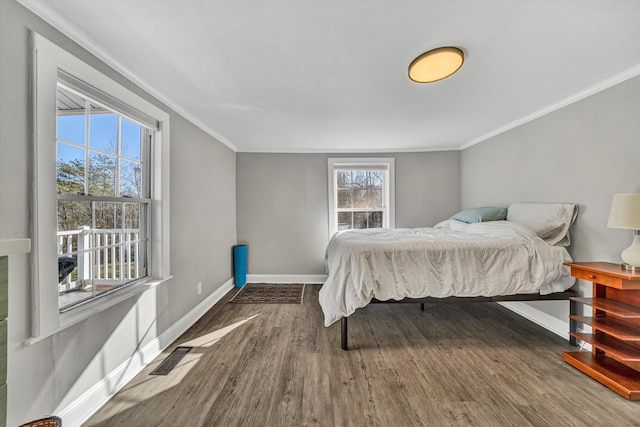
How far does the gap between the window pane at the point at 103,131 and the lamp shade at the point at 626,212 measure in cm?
367

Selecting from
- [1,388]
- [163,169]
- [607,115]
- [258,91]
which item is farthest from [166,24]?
[607,115]

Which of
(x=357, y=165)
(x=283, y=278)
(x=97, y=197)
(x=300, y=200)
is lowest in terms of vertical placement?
(x=283, y=278)

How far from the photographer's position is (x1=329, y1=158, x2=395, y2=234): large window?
4652mm

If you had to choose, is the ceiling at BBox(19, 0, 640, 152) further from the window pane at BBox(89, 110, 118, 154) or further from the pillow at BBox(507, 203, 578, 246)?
the pillow at BBox(507, 203, 578, 246)

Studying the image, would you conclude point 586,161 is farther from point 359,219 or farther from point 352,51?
point 359,219

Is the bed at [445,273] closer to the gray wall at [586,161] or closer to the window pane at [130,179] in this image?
the gray wall at [586,161]

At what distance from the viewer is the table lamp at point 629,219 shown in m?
1.78

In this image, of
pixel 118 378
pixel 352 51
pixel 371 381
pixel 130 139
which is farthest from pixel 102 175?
pixel 371 381

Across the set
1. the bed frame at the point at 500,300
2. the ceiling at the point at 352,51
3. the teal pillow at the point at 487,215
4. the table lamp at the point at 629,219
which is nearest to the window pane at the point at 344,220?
the teal pillow at the point at 487,215

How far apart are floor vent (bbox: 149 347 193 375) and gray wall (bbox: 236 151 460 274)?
7.24ft

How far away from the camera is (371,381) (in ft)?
6.42

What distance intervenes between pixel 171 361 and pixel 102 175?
157cm

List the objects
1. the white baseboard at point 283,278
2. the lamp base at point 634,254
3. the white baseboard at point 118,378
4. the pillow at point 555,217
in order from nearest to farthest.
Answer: the white baseboard at point 118,378 < the lamp base at point 634,254 < the pillow at point 555,217 < the white baseboard at point 283,278

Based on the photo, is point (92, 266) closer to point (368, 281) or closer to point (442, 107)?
point (368, 281)
